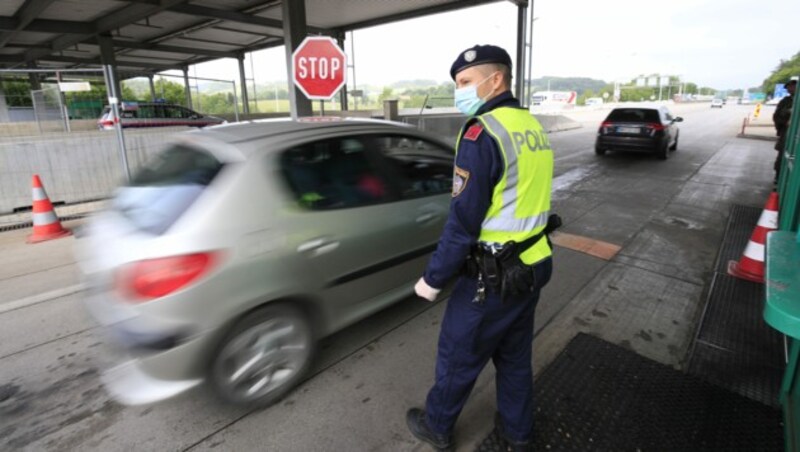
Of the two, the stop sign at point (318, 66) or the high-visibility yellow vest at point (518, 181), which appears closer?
the high-visibility yellow vest at point (518, 181)

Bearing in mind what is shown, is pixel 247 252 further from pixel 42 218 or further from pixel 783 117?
pixel 783 117

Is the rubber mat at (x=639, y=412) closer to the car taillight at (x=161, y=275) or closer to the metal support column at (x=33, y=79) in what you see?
the car taillight at (x=161, y=275)

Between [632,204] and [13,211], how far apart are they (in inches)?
396

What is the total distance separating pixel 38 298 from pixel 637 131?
41.6ft

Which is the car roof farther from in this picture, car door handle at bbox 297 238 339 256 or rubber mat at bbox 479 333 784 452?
rubber mat at bbox 479 333 784 452

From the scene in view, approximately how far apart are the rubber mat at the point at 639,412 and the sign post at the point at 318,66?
4.41 metres

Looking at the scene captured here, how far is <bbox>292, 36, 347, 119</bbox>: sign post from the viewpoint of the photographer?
17.8 feet

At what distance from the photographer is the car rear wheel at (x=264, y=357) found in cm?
233

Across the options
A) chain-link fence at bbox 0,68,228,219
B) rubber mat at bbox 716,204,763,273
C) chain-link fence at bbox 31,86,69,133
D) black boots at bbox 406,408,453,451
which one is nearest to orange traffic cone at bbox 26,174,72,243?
chain-link fence at bbox 0,68,228,219

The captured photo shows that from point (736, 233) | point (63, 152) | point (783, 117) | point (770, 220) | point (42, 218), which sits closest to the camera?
point (770, 220)

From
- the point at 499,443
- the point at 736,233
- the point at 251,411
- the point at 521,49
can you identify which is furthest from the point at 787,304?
the point at 521,49

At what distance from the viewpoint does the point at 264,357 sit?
2.47 meters

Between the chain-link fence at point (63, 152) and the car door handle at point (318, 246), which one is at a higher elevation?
the chain-link fence at point (63, 152)

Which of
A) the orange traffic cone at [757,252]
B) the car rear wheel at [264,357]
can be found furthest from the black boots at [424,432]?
the orange traffic cone at [757,252]
